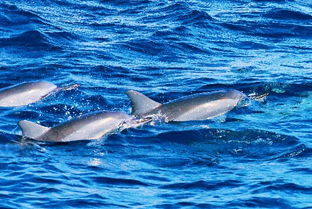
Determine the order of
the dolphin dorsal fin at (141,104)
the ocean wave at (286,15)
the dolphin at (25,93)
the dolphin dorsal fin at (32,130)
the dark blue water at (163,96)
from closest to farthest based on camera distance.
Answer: the dark blue water at (163,96) → the dolphin dorsal fin at (32,130) → the dolphin dorsal fin at (141,104) → the dolphin at (25,93) → the ocean wave at (286,15)

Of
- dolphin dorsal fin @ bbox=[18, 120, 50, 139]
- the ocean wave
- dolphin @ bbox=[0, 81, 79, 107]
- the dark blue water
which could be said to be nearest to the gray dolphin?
dolphin dorsal fin @ bbox=[18, 120, 50, 139]

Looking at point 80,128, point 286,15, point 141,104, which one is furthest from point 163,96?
point 286,15

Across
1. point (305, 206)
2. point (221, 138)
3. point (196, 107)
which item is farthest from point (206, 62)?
point (305, 206)

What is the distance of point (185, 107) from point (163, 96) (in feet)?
8.36

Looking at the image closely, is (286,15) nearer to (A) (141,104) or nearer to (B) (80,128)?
(A) (141,104)

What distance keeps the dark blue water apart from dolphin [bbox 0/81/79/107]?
0.24 metres

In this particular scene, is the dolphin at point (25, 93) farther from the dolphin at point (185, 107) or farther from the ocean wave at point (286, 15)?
the ocean wave at point (286, 15)

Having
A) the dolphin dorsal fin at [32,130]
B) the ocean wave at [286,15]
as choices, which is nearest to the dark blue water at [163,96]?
the ocean wave at [286,15]

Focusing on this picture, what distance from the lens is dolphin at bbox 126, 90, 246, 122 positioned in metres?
17.6

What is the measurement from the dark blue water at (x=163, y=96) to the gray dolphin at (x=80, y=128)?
235 millimetres

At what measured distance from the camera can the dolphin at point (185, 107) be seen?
1764 centimetres

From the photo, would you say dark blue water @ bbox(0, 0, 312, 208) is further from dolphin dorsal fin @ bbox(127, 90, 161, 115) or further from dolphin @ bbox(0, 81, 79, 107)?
dolphin dorsal fin @ bbox(127, 90, 161, 115)

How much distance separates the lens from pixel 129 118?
17438 mm

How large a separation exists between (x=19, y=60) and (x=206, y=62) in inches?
201
